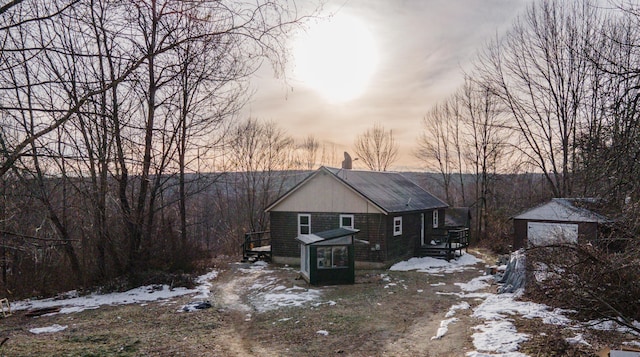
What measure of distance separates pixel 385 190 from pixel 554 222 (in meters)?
8.84

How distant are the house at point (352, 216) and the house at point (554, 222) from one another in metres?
5.56

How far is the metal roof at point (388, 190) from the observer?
21.2 m

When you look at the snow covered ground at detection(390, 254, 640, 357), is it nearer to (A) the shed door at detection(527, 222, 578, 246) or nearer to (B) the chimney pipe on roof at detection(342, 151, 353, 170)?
(A) the shed door at detection(527, 222, 578, 246)

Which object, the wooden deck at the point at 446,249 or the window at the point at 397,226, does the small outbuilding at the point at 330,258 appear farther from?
the wooden deck at the point at 446,249

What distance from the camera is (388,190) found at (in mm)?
24250

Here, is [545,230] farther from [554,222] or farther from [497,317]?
[497,317]

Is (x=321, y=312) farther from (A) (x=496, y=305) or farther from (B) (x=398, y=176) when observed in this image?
(B) (x=398, y=176)

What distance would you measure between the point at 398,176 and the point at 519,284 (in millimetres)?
15727

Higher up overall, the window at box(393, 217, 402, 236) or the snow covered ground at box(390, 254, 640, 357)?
the window at box(393, 217, 402, 236)

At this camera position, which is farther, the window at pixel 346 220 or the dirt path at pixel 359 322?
the window at pixel 346 220

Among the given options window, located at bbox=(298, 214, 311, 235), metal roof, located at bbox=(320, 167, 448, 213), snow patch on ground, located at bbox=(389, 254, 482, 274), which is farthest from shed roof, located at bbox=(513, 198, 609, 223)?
window, located at bbox=(298, 214, 311, 235)

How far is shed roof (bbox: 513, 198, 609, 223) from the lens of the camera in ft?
61.3

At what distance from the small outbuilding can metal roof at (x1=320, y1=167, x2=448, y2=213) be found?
4.15 meters

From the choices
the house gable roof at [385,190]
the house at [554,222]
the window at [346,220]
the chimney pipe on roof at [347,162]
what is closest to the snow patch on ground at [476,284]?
the house at [554,222]
